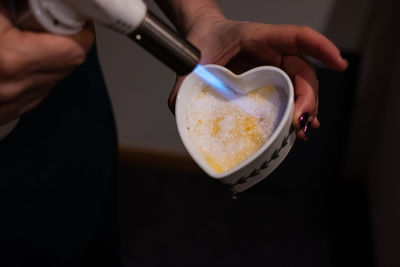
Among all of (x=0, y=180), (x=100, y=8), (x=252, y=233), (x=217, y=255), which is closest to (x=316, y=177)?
(x=252, y=233)

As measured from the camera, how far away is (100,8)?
431 millimetres

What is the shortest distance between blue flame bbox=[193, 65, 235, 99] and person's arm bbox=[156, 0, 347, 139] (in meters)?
0.09

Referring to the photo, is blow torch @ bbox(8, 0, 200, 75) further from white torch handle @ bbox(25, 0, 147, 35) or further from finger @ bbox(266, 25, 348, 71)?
finger @ bbox(266, 25, 348, 71)

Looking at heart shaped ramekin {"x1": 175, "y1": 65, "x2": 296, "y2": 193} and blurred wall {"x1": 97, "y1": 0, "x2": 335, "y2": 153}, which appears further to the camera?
blurred wall {"x1": 97, "y1": 0, "x2": 335, "y2": 153}

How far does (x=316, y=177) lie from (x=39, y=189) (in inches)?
44.0

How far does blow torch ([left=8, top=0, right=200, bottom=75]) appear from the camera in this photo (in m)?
0.43

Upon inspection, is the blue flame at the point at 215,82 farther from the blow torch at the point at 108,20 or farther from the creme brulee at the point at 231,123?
the blow torch at the point at 108,20

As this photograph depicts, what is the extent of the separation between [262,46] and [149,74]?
2.35 ft

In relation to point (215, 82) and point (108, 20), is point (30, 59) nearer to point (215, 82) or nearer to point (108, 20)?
point (108, 20)

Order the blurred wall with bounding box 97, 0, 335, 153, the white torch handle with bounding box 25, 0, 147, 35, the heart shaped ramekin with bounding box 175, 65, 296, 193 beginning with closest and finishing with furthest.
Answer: the white torch handle with bounding box 25, 0, 147, 35 < the heart shaped ramekin with bounding box 175, 65, 296, 193 < the blurred wall with bounding box 97, 0, 335, 153

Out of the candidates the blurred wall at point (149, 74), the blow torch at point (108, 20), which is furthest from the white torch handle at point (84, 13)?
the blurred wall at point (149, 74)

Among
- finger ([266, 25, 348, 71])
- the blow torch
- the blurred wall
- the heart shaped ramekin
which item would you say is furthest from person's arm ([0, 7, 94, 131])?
the blurred wall

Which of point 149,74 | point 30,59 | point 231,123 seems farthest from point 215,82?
point 149,74

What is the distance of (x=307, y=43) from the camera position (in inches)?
25.7
